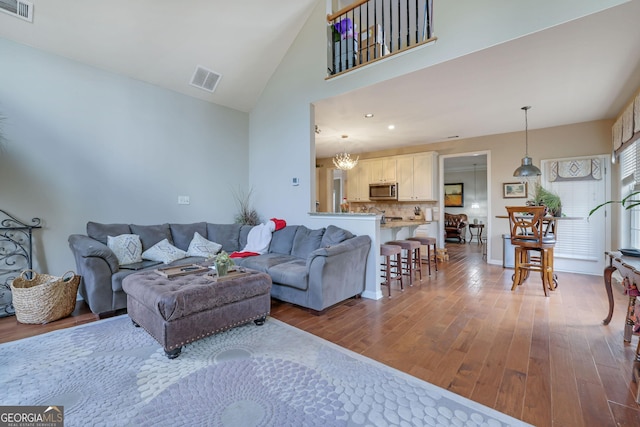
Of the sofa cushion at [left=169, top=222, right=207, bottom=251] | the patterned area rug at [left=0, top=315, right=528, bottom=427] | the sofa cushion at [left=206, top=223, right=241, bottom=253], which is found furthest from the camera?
the sofa cushion at [left=206, top=223, right=241, bottom=253]

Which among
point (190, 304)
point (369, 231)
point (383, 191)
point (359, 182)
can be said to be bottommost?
point (190, 304)

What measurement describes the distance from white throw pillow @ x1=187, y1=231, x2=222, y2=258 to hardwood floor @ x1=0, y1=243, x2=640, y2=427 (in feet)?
4.15

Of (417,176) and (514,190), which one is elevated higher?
(417,176)

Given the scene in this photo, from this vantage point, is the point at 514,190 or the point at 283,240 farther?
the point at 514,190

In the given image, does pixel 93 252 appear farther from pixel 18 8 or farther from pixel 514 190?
pixel 514 190

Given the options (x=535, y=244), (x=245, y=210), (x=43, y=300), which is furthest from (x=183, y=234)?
→ (x=535, y=244)

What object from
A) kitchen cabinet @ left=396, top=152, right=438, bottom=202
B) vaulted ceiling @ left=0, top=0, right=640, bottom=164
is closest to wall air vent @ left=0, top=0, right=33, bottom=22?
vaulted ceiling @ left=0, top=0, right=640, bottom=164

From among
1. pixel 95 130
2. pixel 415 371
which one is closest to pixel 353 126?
pixel 95 130

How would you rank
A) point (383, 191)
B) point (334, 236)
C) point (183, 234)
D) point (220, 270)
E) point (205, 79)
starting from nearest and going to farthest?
1. point (220, 270)
2. point (334, 236)
3. point (183, 234)
4. point (205, 79)
5. point (383, 191)

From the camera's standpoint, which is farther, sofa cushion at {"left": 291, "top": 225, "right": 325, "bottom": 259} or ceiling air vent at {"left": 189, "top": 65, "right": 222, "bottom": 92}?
ceiling air vent at {"left": 189, "top": 65, "right": 222, "bottom": 92}

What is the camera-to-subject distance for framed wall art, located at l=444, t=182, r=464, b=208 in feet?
33.7

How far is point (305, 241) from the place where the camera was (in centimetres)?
390

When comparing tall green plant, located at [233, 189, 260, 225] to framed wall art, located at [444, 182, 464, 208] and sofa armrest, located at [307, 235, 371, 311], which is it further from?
framed wall art, located at [444, 182, 464, 208]

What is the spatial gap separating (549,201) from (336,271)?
4232mm
